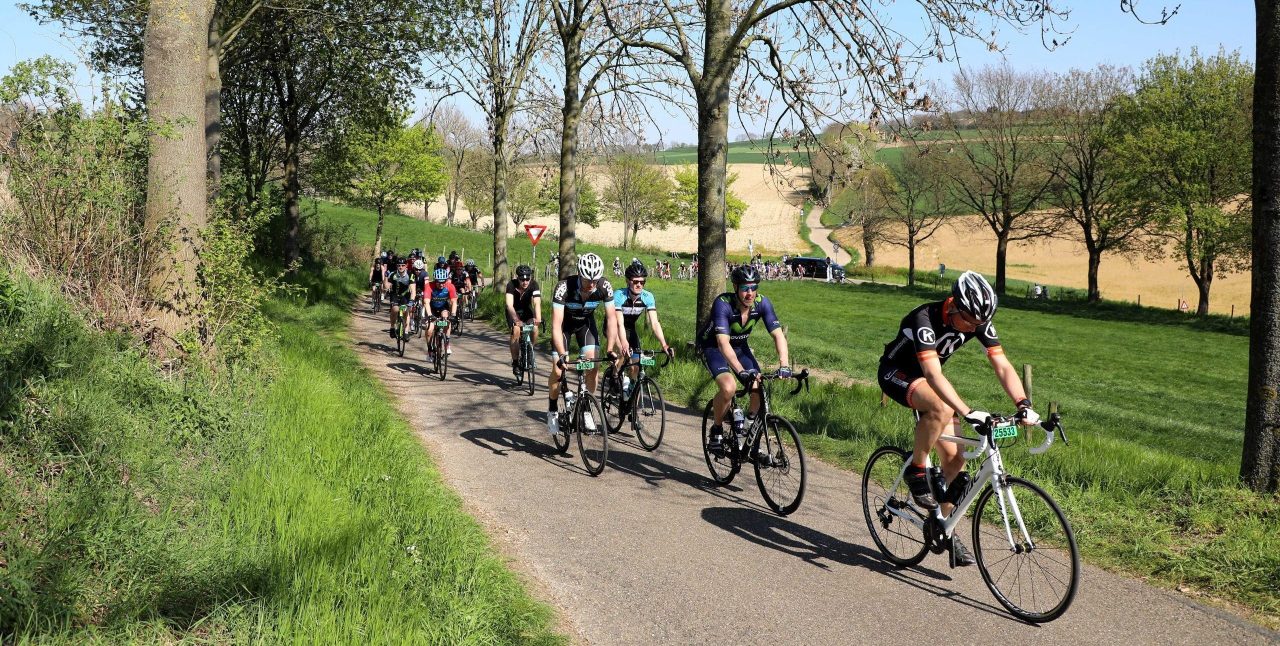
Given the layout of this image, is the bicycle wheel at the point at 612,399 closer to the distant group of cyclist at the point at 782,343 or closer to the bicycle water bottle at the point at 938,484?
the distant group of cyclist at the point at 782,343

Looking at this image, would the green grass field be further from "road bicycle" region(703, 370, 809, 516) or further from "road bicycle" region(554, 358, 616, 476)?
"road bicycle" region(554, 358, 616, 476)

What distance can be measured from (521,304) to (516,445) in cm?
374

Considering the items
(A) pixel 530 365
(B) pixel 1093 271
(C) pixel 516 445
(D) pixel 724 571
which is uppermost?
(B) pixel 1093 271

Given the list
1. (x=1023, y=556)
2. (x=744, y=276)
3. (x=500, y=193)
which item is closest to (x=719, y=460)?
(x=744, y=276)

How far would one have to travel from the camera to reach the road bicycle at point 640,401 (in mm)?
8975

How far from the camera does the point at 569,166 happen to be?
830 inches

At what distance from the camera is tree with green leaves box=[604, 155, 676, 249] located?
8594cm

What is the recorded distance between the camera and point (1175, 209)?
133ft

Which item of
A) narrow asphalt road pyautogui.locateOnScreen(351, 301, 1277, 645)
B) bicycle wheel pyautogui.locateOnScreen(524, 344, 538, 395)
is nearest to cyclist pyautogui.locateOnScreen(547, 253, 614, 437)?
narrow asphalt road pyautogui.locateOnScreen(351, 301, 1277, 645)

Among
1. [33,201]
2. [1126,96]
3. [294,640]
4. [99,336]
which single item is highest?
[1126,96]

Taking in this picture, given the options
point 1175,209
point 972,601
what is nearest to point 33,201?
point 972,601

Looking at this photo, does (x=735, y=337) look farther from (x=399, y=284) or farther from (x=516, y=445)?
(x=399, y=284)

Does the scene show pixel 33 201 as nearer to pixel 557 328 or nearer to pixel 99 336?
pixel 99 336

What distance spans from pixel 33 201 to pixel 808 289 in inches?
2043
